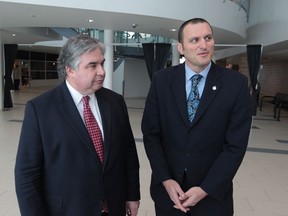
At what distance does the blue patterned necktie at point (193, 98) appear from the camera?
1.50 metres

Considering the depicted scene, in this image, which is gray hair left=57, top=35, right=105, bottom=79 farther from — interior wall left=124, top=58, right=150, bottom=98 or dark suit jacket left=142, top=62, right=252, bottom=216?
interior wall left=124, top=58, right=150, bottom=98

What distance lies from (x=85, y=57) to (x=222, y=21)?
24.2 ft

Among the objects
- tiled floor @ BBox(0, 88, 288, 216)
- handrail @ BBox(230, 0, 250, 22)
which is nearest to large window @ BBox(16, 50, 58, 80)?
tiled floor @ BBox(0, 88, 288, 216)

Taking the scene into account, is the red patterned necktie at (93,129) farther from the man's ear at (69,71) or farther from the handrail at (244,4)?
the handrail at (244,4)

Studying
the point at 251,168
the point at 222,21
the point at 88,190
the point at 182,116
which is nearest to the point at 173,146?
the point at 182,116

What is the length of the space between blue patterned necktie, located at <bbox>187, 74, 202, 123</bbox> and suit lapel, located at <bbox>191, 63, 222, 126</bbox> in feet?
0.16

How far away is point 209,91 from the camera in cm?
147

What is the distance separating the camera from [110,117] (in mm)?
1486

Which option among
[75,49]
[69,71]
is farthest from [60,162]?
[75,49]

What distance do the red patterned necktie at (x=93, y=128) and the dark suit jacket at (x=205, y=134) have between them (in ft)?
0.97

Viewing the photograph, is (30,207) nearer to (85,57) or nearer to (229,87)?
(85,57)

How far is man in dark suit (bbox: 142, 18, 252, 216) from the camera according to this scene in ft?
4.75

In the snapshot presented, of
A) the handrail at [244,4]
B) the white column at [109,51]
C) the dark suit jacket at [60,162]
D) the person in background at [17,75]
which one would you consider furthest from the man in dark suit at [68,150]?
the person in background at [17,75]

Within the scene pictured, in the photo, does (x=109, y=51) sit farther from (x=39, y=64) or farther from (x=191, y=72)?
(x=39, y=64)
